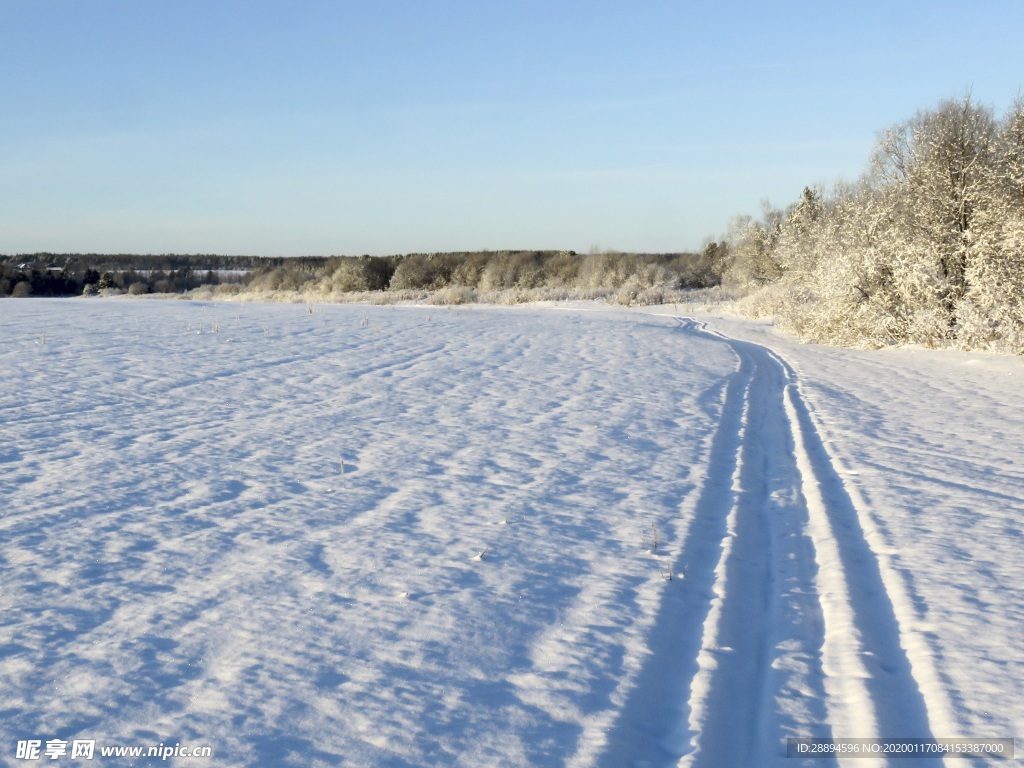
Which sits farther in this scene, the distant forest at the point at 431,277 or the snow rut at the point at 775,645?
the distant forest at the point at 431,277

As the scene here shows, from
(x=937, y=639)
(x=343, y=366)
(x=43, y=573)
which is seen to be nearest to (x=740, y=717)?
(x=937, y=639)

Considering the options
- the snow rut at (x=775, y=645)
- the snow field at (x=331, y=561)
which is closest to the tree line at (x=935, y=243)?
the snow field at (x=331, y=561)

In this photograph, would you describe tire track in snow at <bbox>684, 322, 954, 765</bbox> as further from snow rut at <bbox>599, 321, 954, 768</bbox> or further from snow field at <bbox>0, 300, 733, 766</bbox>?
snow field at <bbox>0, 300, 733, 766</bbox>

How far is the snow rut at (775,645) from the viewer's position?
11.9ft

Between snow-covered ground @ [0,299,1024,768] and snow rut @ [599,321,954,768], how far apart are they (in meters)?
0.02

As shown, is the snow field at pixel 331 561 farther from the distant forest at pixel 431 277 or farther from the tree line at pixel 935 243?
the distant forest at pixel 431 277

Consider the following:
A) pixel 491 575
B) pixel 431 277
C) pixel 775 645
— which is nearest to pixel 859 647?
pixel 775 645

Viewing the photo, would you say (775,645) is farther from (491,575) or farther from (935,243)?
(935,243)

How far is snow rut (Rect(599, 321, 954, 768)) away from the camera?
3.63 metres

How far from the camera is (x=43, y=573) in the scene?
500cm

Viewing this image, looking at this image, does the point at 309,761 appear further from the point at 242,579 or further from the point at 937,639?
the point at 937,639

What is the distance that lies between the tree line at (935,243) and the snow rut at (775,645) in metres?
15.4

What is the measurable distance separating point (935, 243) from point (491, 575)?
66.1 feet

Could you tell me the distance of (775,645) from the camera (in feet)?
14.7
